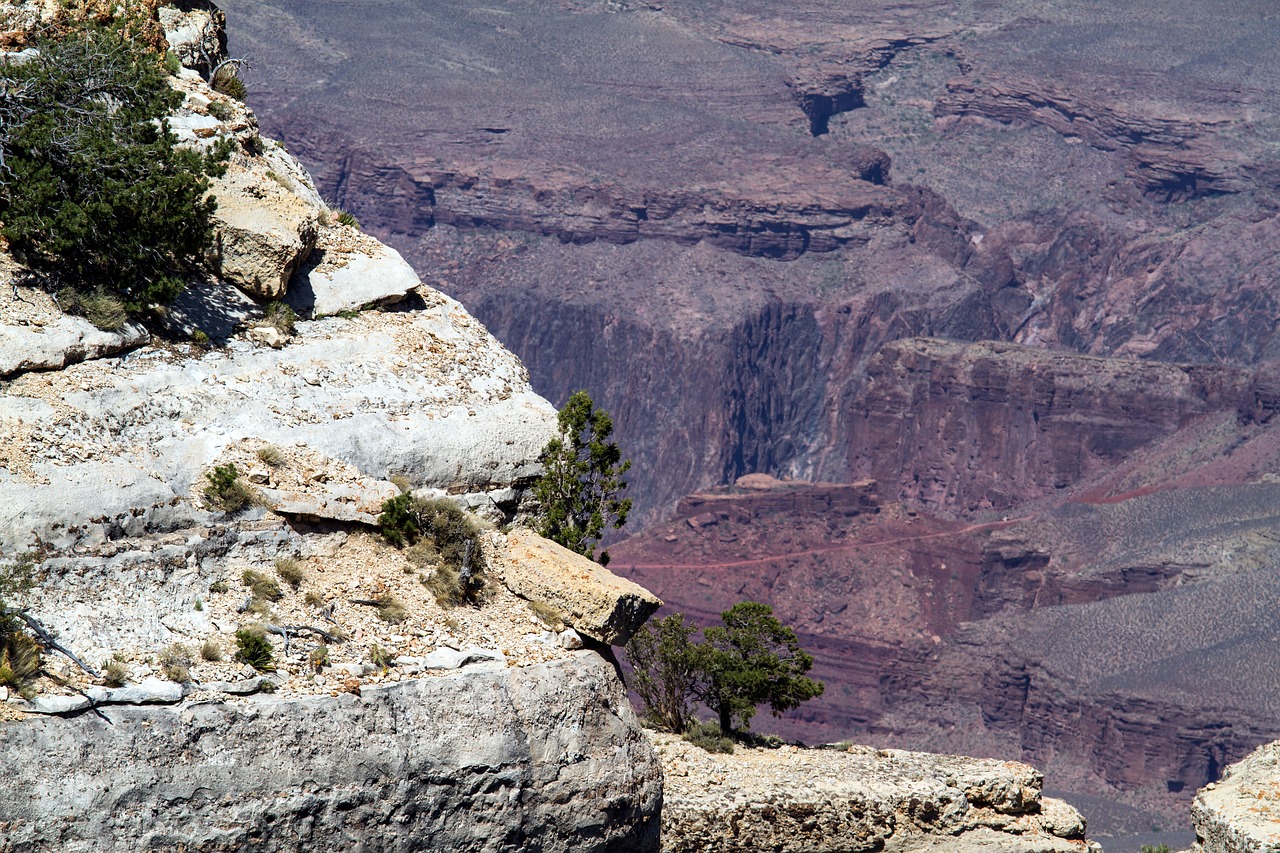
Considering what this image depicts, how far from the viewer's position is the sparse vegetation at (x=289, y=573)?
3275 cm

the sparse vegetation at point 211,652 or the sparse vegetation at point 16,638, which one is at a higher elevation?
the sparse vegetation at point 16,638

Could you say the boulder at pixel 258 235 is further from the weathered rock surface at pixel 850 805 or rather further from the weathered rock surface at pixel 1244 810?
the weathered rock surface at pixel 1244 810

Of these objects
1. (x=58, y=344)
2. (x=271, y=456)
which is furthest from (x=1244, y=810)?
(x=58, y=344)

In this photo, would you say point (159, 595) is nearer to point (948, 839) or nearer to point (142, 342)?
point (142, 342)

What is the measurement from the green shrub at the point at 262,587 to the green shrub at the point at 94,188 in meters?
5.62

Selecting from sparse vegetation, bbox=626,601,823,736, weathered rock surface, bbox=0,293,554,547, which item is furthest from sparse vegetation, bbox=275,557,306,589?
sparse vegetation, bbox=626,601,823,736

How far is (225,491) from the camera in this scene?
108ft

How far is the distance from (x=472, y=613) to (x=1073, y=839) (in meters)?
14.6

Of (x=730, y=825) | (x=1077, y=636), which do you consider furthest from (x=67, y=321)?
(x=1077, y=636)

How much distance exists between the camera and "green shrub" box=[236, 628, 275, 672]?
100ft

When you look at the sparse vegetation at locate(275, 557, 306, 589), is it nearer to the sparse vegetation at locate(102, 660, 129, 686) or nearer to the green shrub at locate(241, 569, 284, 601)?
the green shrub at locate(241, 569, 284, 601)

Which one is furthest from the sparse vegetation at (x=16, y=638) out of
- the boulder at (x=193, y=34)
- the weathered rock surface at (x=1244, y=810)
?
the weathered rock surface at (x=1244, y=810)

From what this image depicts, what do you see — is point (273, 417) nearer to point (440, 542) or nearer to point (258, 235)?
point (440, 542)

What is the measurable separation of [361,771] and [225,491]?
572 centimetres
